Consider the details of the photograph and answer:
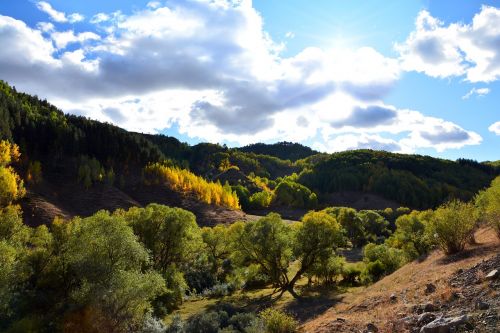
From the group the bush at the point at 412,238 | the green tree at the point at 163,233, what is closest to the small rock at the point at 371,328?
the bush at the point at 412,238

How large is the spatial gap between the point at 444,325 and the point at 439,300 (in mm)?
4431

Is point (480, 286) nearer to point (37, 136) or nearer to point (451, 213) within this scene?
A: point (451, 213)

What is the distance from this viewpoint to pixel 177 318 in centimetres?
3712

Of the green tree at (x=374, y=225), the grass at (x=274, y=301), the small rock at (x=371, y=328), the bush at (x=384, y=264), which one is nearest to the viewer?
the small rock at (x=371, y=328)

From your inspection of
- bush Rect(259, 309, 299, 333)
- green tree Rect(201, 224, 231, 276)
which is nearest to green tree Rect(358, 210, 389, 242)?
green tree Rect(201, 224, 231, 276)

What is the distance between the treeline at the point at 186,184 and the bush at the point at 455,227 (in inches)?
4632

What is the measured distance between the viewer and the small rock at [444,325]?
51.2 ft

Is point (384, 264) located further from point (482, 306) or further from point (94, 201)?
point (94, 201)

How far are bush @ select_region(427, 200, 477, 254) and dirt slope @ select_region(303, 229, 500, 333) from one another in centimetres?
102

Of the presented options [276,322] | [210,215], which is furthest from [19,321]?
[210,215]

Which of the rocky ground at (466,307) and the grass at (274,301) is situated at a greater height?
the rocky ground at (466,307)

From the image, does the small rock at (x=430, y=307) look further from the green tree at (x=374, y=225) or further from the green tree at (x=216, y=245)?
the green tree at (x=374, y=225)

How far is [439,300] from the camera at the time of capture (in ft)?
65.2

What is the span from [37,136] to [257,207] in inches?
4046
